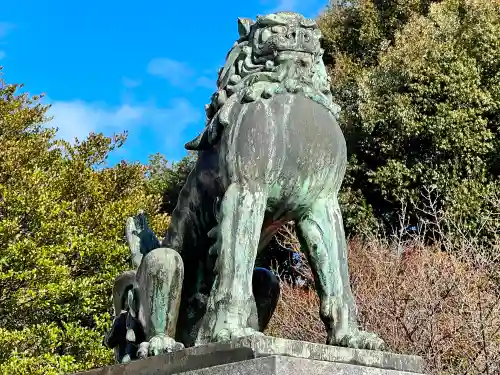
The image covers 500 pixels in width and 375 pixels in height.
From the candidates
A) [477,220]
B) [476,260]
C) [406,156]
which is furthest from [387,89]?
[476,260]

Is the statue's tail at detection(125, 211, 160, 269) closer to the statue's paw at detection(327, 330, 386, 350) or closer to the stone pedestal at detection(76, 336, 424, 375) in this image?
the stone pedestal at detection(76, 336, 424, 375)

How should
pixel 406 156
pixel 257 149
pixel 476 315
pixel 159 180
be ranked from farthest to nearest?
pixel 159 180, pixel 406 156, pixel 476 315, pixel 257 149

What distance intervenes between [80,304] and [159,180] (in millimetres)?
11001

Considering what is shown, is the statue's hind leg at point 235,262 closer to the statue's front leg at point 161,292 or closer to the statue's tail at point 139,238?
the statue's front leg at point 161,292

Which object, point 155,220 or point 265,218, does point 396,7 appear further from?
point 265,218

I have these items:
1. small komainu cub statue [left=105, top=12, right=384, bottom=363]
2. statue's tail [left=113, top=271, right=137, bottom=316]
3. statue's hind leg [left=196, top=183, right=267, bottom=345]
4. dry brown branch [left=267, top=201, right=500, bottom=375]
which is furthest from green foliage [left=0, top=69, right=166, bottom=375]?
statue's hind leg [left=196, top=183, right=267, bottom=345]

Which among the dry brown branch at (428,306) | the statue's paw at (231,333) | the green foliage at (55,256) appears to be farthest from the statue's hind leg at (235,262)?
the green foliage at (55,256)

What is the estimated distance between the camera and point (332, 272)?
3775mm

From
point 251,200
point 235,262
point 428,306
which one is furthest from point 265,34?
point 428,306

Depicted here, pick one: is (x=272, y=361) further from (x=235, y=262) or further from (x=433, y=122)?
(x=433, y=122)

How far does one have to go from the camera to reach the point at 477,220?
624 inches

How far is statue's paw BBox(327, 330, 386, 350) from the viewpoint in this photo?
355 cm

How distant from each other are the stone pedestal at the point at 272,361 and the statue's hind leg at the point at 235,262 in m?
0.12

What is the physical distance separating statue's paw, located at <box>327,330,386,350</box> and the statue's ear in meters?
1.73
